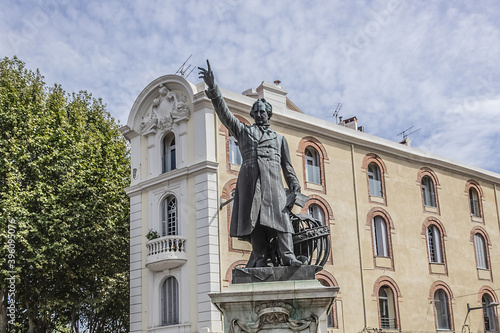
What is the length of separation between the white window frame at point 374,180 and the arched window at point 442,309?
5.91m

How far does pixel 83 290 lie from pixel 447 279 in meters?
18.1

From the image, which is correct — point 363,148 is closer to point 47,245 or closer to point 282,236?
point 47,245

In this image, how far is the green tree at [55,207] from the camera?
29.0 metres

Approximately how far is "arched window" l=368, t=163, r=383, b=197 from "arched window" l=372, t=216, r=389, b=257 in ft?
4.07

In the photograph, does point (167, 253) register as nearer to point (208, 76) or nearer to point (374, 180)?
point (374, 180)

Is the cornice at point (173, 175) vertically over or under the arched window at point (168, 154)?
under

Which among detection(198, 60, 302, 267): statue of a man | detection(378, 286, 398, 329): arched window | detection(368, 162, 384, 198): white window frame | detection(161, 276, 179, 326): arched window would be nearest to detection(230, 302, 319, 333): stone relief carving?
detection(198, 60, 302, 267): statue of a man

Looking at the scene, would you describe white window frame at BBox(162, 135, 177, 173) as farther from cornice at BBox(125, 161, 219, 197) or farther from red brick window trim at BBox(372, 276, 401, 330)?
red brick window trim at BBox(372, 276, 401, 330)

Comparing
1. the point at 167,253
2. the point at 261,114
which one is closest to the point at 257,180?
the point at 261,114

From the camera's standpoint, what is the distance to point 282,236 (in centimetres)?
971

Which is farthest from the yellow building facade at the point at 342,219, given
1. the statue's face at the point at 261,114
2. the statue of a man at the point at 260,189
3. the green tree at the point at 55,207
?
the statue of a man at the point at 260,189

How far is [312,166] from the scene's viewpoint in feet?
107

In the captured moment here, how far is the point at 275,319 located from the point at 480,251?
1269 inches

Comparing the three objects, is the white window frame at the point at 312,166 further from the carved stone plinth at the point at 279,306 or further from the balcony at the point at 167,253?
the carved stone plinth at the point at 279,306
